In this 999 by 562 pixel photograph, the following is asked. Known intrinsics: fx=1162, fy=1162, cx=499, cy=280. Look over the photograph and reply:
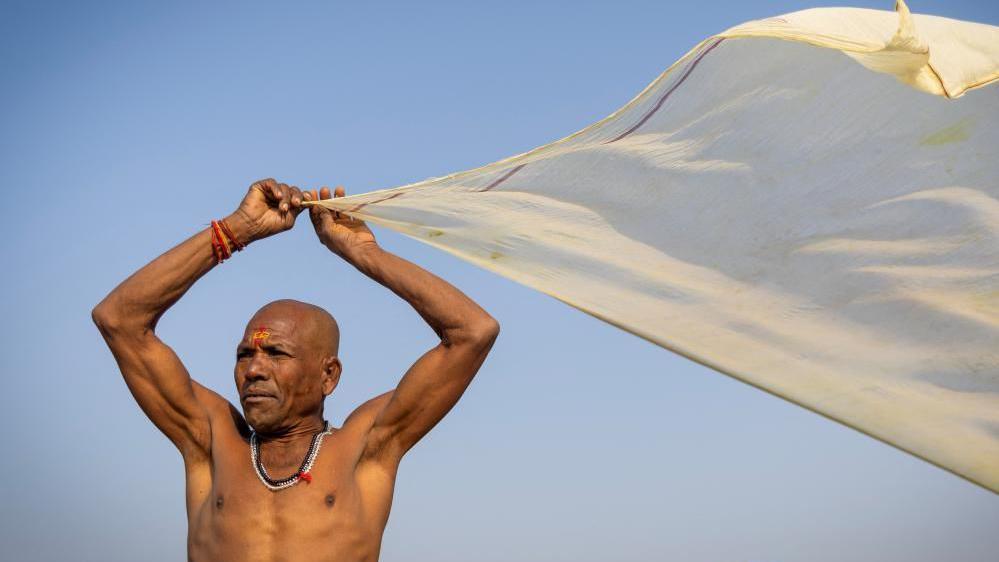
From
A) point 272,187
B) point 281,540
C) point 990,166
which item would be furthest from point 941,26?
point 281,540

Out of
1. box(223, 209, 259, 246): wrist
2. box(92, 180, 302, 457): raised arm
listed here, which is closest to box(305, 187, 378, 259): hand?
box(92, 180, 302, 457): raised arm

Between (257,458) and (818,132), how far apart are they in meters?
2.72

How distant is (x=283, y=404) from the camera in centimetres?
502

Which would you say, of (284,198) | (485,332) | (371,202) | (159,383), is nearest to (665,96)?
(485,332)

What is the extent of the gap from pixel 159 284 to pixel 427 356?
3.97 ft

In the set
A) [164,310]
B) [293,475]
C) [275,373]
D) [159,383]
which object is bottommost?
[293,475]

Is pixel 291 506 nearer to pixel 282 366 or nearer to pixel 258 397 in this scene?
pixel 258 397

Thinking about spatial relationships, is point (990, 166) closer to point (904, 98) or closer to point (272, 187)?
point (904, 98)

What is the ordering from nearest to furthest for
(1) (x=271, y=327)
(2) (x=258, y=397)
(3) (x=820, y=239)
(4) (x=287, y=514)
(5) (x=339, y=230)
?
(3) (x=820, y=239) → (4) (x=287, y=514) → (2) (x=258, y=397) → (1) (x=271, y=327) → (5) (x=339, y=230)

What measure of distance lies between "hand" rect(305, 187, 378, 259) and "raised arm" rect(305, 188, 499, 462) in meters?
0.07

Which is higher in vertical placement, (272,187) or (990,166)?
(272,187)

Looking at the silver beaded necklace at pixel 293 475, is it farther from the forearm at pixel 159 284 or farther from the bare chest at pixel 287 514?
the forearm at pixel 159 284

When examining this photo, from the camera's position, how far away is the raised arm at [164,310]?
16.6ft

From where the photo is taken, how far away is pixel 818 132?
4543 millimetres
